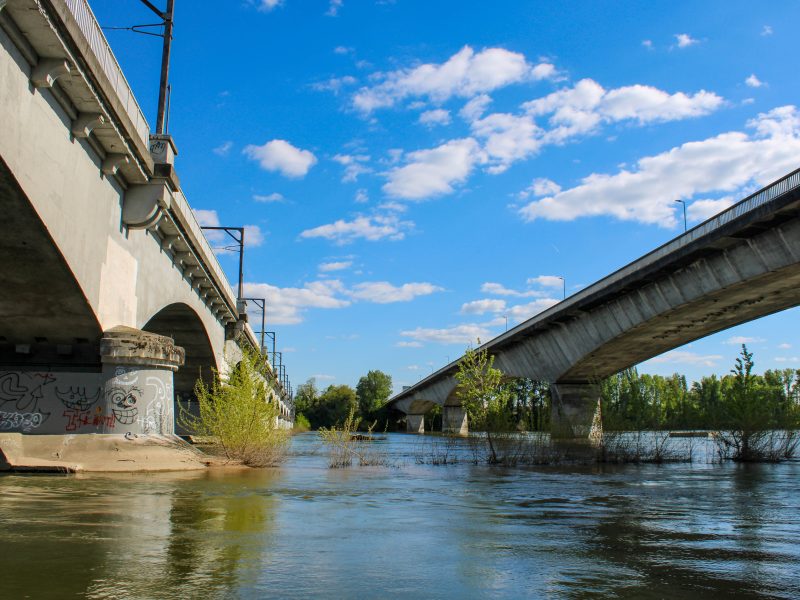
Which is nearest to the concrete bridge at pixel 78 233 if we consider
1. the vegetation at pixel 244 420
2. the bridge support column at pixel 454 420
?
the vegetation at pixel 244 420

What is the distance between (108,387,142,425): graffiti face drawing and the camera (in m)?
17.2

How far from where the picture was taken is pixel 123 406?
56.6 feet

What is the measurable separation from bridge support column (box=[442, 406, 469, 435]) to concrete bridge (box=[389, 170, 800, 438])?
33.1m

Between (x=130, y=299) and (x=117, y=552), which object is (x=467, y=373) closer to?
(x=130, y=299)

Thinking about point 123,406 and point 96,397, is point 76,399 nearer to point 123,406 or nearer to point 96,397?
point 96,397

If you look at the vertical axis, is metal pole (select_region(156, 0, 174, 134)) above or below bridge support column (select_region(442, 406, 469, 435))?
above

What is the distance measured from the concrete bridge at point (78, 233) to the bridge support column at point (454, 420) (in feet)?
223

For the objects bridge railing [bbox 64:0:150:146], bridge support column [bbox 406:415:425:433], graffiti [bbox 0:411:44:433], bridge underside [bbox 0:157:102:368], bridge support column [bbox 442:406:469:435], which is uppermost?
bridge railing [bbox 64:0:150:146]

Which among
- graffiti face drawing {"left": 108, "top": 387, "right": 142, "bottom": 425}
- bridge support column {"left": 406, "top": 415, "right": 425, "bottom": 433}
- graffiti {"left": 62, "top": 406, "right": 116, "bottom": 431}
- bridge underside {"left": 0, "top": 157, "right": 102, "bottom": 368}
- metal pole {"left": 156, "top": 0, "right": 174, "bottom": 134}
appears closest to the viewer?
bridge underside {"left": 0, "top": 157, "right": 102, "bottom": 368}

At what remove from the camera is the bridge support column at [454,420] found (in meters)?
87.6

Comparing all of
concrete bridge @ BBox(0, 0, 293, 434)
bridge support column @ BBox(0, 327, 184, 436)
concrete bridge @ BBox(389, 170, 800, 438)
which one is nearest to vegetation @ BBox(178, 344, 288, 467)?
concrete bridge @ BBox(0, 0, 293, 434)

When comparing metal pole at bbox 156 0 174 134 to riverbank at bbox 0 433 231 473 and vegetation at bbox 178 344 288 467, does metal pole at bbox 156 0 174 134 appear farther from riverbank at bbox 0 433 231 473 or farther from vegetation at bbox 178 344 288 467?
riverbank at bbox 0 433 231 473

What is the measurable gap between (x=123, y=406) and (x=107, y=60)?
323 inches

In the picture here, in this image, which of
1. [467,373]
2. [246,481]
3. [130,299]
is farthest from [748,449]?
[130,299]
